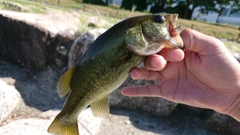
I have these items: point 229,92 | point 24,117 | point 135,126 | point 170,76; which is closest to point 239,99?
point 229,92

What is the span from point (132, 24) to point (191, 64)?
78 centimetres

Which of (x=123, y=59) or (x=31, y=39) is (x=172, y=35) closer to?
(x=123, y=59)

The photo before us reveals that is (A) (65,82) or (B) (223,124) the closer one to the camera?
(A) (65,82)

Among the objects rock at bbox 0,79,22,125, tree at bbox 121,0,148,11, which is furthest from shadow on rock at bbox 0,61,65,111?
tree at bbox 121,0,148,11

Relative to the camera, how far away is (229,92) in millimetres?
2326

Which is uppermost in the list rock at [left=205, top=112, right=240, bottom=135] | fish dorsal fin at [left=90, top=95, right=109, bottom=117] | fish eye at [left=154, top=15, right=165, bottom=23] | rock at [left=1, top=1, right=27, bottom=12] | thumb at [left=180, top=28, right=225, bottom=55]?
fish eye at [left=154, top=15, right=165, bottom=23]

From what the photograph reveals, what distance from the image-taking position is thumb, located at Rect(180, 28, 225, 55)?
2080mm

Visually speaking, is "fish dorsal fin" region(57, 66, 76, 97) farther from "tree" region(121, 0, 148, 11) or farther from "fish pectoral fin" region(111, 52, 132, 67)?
"tree" region(121, 0, 148, 11)

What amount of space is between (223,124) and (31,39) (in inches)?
153

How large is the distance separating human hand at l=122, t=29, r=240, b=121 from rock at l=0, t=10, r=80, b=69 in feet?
10.9

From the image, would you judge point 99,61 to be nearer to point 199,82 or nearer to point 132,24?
point 132,24

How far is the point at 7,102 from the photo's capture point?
13.4ft

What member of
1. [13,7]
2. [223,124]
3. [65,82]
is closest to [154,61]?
[65,82]

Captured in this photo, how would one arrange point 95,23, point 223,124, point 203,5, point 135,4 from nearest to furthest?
point 223,124, point 95,23, point 135,4, point 203,5
